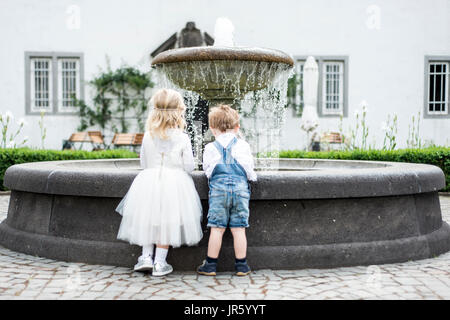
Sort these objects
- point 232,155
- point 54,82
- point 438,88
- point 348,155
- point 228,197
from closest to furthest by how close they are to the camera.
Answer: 1. point 228,197
2. point 232,155
3. point 348,155
4. point 54,82
5. point 438,88

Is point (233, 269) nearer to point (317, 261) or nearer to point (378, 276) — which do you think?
point (317, 261)

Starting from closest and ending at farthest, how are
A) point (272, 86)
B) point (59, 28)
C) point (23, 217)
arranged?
1. point (23, 217)
2. point (272, 86)
3. point (59, 28)

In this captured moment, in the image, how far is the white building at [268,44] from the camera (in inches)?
611

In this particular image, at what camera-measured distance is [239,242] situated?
389 centimetres

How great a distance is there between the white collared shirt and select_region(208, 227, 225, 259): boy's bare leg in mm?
420

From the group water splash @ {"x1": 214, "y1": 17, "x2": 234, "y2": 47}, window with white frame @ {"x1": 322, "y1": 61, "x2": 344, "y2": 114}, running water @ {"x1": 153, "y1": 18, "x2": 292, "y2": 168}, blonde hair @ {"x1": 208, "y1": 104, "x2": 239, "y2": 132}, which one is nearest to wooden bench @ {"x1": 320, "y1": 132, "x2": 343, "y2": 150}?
→ window with white frame @ {"x1": 322, "y1": 61, "x2": 344, "y2": 114}

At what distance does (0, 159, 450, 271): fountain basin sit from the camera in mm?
4086

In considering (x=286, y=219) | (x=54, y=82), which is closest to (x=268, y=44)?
(x=54, y=82)

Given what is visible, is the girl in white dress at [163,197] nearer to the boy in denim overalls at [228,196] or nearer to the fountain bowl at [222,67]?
the boy in denim overalls at [228,196]

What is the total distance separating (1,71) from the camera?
1553cm

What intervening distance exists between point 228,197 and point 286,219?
58 cm

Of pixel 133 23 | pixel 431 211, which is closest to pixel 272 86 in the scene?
pixel 431 211

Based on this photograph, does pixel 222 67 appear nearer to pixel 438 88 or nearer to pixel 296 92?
pixel 296 92

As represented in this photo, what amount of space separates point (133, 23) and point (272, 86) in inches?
420
